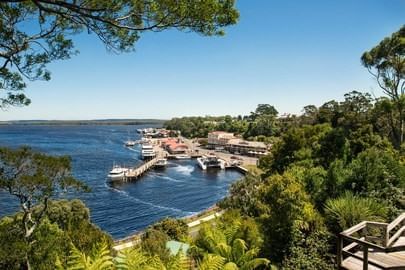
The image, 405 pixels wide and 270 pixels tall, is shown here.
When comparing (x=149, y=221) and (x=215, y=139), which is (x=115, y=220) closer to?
(x=149, y=221)

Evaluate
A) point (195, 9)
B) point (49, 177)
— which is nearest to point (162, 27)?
point (195, 9)

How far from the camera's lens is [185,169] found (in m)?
54.8

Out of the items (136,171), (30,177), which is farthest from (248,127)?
(30,177)

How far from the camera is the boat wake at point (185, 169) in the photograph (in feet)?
170

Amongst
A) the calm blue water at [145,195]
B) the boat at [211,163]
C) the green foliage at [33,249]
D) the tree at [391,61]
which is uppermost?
the tree at [391,61]

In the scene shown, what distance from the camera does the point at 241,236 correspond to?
814 centimetres

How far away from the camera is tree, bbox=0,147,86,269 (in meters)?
11.2

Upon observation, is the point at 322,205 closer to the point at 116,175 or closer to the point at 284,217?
the point at 284,217

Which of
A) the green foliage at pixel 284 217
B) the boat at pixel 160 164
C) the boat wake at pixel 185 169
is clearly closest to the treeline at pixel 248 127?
the boat wake at pixel 185 169

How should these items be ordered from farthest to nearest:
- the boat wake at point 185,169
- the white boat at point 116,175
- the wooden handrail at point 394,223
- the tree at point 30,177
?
1. the boat wake at point 185,169
2. the white boat at point 116,175
3. the tree at point 30,177
4. the wooden handrail at point 394,223

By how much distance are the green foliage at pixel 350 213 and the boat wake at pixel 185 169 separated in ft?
144

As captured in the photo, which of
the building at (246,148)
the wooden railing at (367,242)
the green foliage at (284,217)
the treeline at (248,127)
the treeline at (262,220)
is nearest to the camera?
the wooden railing at (367,242)

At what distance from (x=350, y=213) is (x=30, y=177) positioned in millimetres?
10057

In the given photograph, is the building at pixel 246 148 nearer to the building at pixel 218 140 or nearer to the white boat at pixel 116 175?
the building at pixel 218 140
